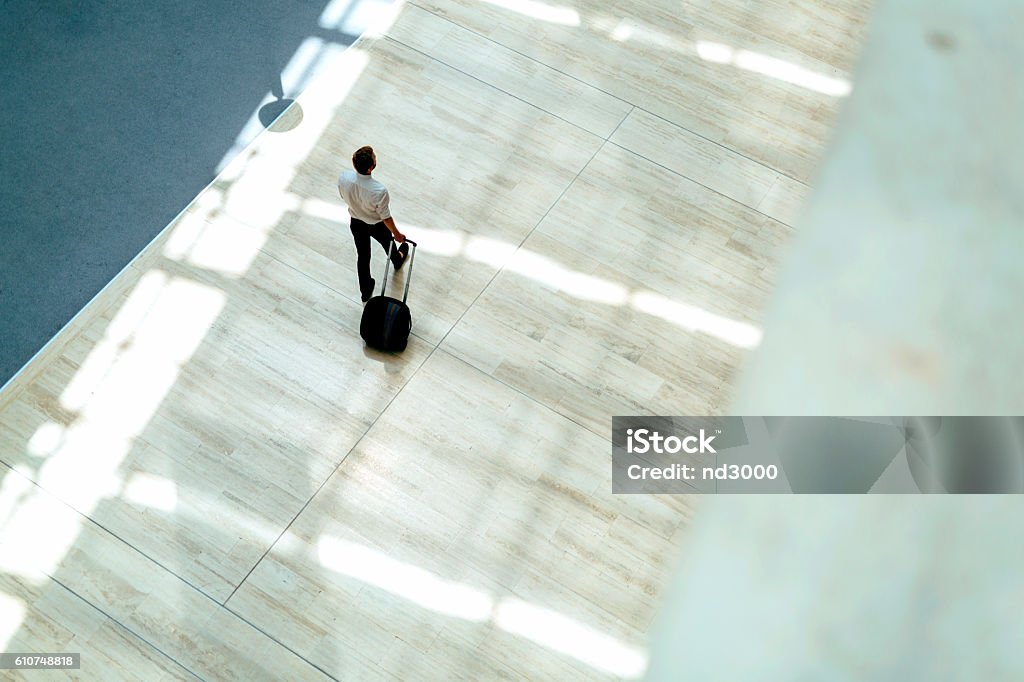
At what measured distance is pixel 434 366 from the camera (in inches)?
321

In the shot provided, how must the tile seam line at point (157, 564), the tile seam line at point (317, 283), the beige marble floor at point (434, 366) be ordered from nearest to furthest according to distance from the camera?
the tile seam line at point (157, 564) < the beige marble floor at point (434, 366) < the tile seam line at point (317, 283)

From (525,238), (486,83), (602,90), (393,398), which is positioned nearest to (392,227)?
(393,398)

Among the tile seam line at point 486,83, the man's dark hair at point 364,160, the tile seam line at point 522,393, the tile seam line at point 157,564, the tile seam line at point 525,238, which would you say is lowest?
the tile seam line at point 157,564

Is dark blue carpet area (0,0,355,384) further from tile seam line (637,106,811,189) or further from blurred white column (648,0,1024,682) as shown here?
blurred white column (648,0,1024,682)

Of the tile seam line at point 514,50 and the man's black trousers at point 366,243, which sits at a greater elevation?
the tile seam line at point 514,50

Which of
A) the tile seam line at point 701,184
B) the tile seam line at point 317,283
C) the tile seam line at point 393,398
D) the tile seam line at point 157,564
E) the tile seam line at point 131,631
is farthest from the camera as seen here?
the tile seam line at point 701,184

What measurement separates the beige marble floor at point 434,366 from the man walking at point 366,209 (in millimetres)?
574

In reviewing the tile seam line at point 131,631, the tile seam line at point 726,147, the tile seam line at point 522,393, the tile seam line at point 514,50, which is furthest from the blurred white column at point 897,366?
the tile seam line at point 514,50

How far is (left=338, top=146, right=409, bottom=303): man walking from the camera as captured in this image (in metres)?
7.50

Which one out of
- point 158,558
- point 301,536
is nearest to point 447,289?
point 301,536

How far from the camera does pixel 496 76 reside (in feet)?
33.4

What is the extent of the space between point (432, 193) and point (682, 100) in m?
2.91

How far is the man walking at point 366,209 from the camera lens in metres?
7.50

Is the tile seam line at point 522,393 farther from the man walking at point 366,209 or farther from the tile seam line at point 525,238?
the man walking at point 366,209
